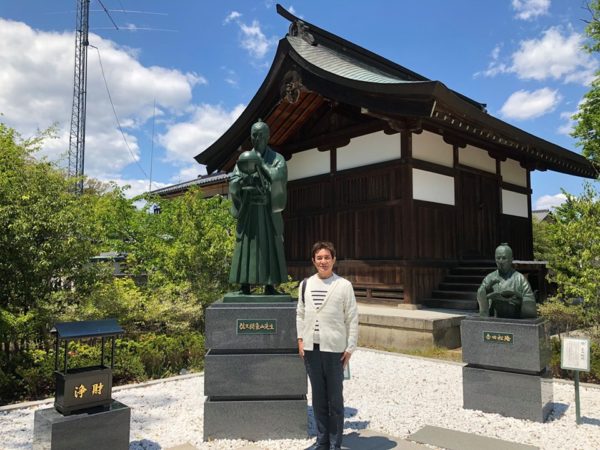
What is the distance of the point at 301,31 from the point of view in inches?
500

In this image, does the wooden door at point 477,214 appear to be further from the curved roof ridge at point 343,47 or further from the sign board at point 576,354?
the sign board at point 576,354

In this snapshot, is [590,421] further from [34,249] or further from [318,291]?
[34,249]

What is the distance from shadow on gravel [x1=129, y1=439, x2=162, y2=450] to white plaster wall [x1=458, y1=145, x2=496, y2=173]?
32.7 ft

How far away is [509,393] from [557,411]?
0.71 meters

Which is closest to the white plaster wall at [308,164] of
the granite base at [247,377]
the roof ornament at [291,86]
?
the roof ornament at [291,86]

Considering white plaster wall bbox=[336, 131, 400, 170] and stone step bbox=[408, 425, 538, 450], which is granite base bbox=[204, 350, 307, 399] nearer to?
stone step bbox=[408, 425, 538, 450]

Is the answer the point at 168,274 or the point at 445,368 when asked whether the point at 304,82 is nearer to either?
the point at 168,274

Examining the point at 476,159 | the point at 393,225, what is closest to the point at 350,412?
the point at 393,225

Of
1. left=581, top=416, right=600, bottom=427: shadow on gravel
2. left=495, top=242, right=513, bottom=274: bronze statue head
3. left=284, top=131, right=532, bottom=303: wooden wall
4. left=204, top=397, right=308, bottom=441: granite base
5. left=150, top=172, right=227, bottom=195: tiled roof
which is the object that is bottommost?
left=581, top=416, right=600, bottom=427: shadow on gravel

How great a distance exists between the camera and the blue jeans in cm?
364

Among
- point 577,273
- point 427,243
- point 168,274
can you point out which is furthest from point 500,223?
point 168,274

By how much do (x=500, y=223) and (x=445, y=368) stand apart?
279 inches

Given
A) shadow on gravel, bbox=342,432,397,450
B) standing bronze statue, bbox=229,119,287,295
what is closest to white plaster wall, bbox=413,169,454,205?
standing bronze statue, bbox=229,119,287,295

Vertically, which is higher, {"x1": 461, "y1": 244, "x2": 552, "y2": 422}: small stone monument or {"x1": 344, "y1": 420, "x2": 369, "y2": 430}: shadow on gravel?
{"x1": 461, "y1": 244, "x2": 552, "y2": 422}: small stone monument
